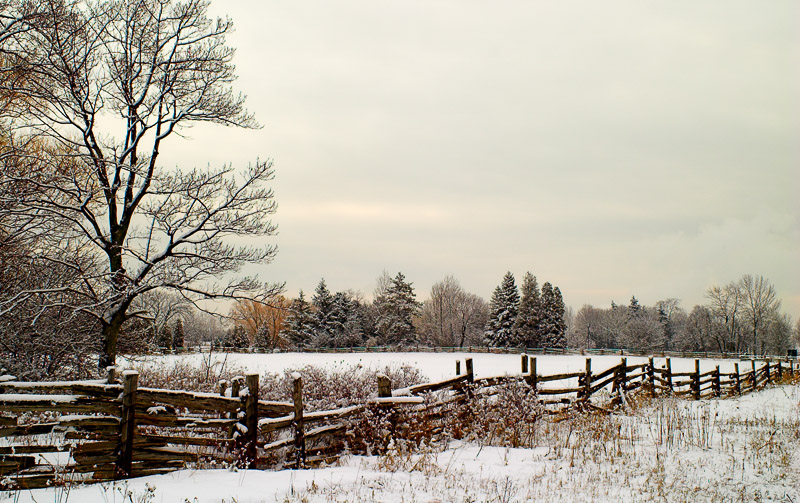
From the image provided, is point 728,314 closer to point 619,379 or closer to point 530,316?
point 530,316

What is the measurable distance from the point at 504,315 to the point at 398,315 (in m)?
12.1

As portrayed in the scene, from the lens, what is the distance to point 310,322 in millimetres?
51844

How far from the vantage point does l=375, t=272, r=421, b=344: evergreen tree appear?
52.6m

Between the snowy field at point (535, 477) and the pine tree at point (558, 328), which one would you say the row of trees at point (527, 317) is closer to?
the pine tree at point (558, 328)

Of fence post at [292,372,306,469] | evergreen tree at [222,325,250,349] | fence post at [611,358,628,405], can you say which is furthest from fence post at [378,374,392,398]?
evergreen tree at [222,325,250,349]

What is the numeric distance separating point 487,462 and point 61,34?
40.8ft

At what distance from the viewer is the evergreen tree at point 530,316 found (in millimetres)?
50531

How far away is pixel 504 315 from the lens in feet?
172

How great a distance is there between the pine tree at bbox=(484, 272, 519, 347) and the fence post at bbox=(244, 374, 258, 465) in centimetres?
4732

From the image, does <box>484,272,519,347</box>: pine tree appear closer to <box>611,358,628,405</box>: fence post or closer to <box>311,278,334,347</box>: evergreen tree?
<box>311,278,334,347</box>: evergreen tree

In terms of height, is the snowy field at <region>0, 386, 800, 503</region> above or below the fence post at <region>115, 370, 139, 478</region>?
below

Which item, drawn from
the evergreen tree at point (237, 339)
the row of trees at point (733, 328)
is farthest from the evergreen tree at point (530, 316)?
the evergreen tree at point (237, 339)

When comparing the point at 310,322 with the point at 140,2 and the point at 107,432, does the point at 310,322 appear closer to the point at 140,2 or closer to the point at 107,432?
the point at 140,2

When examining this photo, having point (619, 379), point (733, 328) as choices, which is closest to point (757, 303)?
point (733, 328)
